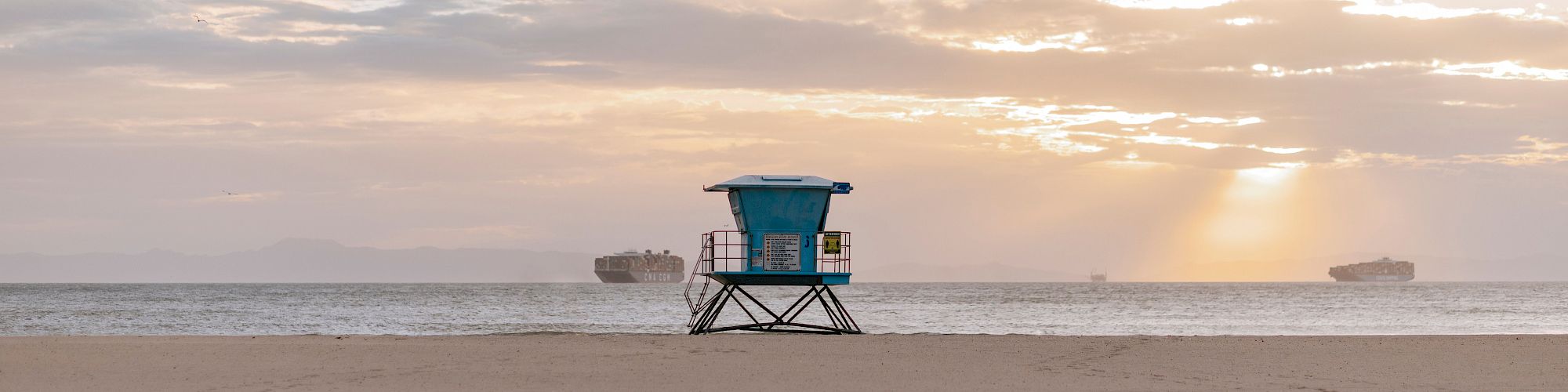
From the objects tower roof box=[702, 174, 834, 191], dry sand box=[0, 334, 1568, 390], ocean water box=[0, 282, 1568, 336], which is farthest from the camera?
ocean water box=[0, 282, 1568, 336]

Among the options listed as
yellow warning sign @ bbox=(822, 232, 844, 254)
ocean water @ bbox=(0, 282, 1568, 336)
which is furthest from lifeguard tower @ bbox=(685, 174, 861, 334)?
ocean water @ bbox=(0, 282, 1568, 336)

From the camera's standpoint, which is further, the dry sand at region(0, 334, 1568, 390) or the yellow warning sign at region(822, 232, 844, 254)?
the yellow warning sign at region(822, 232, 844, 254)

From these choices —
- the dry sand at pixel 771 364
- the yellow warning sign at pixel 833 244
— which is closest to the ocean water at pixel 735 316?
the yellow warning sign at pixel 833 244

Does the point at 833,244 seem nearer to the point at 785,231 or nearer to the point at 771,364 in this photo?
the point at 785,231

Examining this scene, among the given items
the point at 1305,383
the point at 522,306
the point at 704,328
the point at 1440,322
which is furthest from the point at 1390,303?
the point at 1305,383

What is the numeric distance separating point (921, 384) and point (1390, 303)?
7813 centimetres

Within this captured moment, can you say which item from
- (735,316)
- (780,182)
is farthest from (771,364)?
(735,316)

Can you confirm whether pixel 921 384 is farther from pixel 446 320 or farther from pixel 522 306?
pixel 522 306

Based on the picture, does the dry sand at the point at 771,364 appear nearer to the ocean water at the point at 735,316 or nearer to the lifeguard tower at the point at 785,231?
the lifeguard tower at the point at 785,231

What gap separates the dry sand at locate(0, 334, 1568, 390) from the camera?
54.6 feet

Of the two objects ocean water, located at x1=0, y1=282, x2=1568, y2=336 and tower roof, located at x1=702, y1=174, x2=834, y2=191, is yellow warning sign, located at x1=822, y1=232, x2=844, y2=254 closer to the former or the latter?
tower roof, located at x1=702, y1=174, x2=834, y2=191

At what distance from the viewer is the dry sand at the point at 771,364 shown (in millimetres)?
16641

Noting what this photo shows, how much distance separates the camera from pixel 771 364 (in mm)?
19344

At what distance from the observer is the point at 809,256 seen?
30109mm
